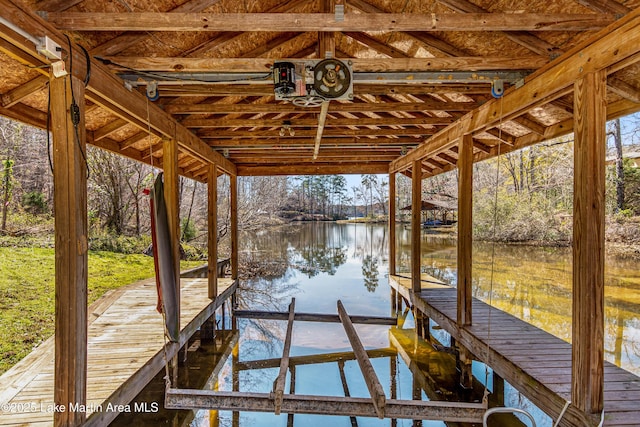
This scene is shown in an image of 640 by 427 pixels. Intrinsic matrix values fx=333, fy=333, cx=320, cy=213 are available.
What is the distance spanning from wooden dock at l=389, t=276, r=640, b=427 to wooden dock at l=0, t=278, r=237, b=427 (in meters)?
3.34

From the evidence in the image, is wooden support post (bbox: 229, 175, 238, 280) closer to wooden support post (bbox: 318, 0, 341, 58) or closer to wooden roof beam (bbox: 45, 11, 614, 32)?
wooden support post (bbox: 318, 0, 341, 58)

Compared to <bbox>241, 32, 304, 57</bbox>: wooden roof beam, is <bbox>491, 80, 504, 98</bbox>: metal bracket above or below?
below

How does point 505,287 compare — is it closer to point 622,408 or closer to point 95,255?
point 622,408

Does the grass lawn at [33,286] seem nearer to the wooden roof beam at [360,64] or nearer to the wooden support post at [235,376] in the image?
the wooden support post at [235,376]

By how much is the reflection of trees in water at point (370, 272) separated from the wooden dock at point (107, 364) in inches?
247

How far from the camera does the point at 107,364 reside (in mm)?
3188

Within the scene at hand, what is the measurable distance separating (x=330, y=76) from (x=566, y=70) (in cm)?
171

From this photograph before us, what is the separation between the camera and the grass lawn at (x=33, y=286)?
486 centimetres

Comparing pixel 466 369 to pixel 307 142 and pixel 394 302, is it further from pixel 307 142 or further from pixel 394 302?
pixel 307 142

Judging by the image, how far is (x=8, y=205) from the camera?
11.3 metres

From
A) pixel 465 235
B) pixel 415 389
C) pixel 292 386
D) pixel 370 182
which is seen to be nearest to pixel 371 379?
pixel 415 389

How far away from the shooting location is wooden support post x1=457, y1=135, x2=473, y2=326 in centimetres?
413

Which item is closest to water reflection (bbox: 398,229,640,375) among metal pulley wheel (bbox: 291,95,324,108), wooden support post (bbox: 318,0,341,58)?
metal pulley wheel (bbox: 291,95,324,108)

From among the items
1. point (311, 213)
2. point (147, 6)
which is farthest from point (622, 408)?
point (311, 213)
